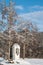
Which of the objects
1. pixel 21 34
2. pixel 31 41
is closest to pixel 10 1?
pixel 21 34

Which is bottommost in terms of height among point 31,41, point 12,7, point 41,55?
point 41,55

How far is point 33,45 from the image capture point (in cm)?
2105

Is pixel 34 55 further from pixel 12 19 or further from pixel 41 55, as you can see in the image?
pixel 12 19

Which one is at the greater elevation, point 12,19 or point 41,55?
point 12,19

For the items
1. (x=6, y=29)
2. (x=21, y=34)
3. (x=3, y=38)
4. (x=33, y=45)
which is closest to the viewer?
(x=6, y=29)

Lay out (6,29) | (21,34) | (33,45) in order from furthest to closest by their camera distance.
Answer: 1. (33,45)
2. (21,34)
3. (6,29)

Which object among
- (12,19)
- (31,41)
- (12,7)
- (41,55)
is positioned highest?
(12,7)

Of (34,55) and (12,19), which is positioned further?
(34,55)

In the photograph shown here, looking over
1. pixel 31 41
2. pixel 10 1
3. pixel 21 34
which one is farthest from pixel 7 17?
pixel 31 41

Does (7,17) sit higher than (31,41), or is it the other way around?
(7,17)

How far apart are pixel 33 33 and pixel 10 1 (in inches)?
205

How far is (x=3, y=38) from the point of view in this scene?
17.6 meters

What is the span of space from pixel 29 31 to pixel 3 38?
374 centimetres

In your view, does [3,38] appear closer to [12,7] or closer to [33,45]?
[12,7]
